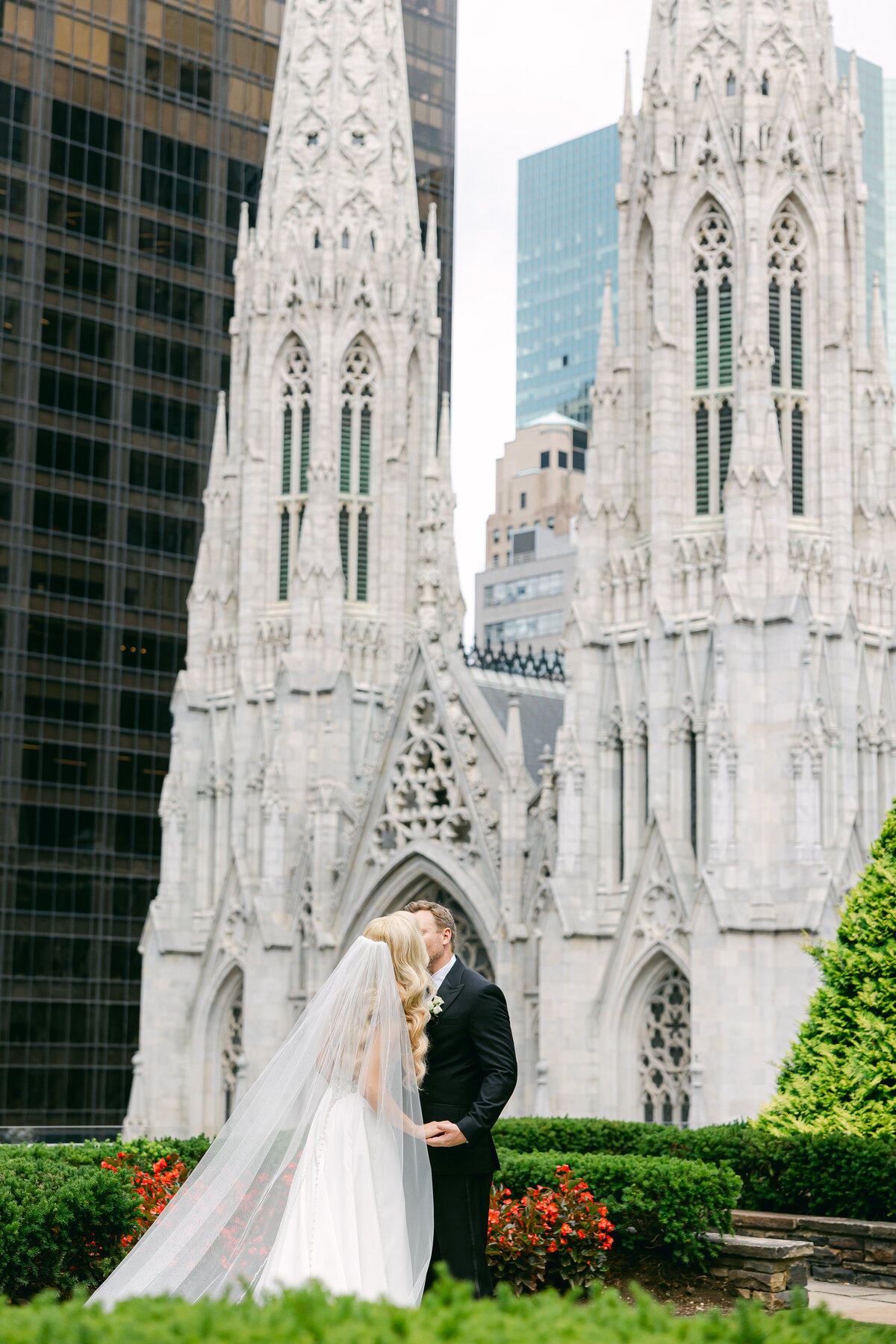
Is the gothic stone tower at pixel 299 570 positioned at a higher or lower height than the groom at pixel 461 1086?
higher

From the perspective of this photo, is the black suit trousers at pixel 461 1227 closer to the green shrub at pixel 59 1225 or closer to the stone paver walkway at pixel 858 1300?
the stone paver walkway at pixel 858 1300

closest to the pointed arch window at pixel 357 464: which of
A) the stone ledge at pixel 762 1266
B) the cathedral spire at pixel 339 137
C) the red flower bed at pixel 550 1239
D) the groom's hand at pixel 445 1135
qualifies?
the cathedral spire at pixel 339 137

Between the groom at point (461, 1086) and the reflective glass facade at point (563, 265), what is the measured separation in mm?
111718

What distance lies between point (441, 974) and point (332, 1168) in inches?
43.9

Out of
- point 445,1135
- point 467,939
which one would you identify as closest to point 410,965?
point 445,1135

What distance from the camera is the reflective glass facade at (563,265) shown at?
121875 mm

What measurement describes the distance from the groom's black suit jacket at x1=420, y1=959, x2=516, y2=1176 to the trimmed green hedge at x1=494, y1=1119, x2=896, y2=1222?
6.25m

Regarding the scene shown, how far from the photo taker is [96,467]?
55406 mm

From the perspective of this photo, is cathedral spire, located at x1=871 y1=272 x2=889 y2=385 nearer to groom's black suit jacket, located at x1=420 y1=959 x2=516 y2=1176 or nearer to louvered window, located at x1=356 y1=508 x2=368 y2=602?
louvered window, located at x1=356 y1=508 x2=368 y2=602

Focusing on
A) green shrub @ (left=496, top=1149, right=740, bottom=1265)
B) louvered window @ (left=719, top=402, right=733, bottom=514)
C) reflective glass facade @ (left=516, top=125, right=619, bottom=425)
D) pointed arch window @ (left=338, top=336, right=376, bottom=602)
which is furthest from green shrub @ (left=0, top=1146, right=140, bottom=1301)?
reflective glass facade @ (left=516, top=125, right=619, bottom=425)

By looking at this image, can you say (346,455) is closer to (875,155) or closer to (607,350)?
(607,350)

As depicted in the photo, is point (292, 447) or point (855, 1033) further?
point (292, 447)

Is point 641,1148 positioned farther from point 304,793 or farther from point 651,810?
point 304,793

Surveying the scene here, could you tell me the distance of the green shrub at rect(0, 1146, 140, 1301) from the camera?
12.1 meters
